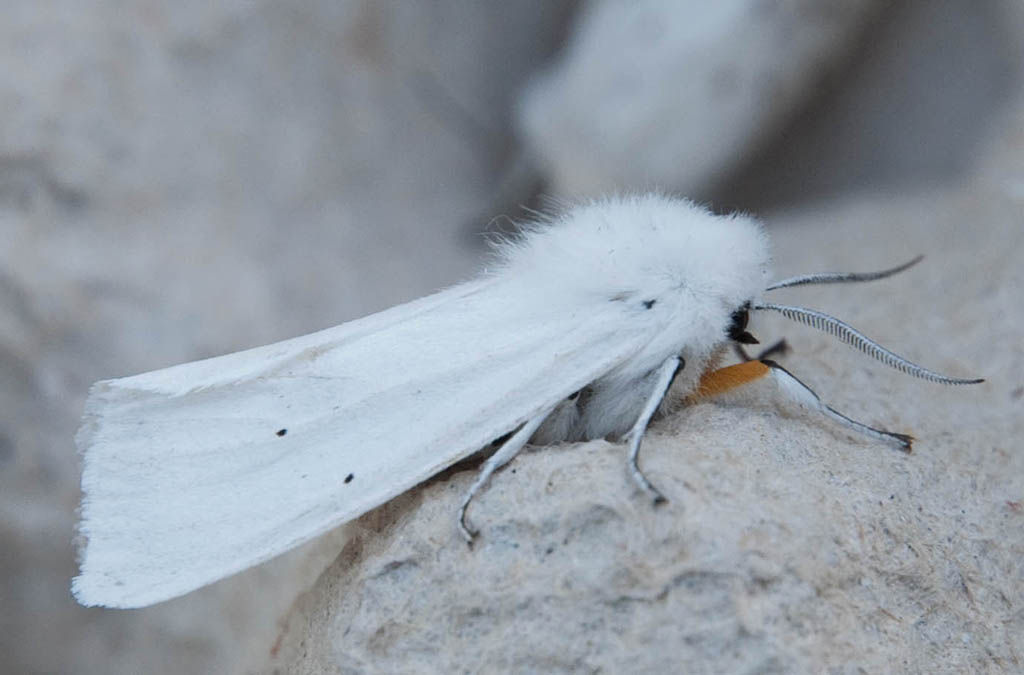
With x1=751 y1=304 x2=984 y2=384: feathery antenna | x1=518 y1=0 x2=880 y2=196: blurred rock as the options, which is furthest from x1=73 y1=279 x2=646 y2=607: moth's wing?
x1=518 y1=0 x2=880 y2=196: blurred rock

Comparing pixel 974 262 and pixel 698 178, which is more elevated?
pixel 698 178

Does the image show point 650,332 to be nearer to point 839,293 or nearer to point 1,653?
point 839,293

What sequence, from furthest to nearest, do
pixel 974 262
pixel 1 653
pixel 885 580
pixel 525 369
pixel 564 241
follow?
1. pixel 974 262
2. pixel 1 653
3. pixel 564 241
4. pixel 525 369
5. pixel 885 580

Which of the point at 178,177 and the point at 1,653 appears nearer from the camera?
the point at 1,653

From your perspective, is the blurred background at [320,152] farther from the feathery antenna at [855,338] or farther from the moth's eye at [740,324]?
the feathery antenna at [855,338]

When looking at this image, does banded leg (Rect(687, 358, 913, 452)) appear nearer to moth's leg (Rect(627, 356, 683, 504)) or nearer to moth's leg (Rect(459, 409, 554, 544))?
moth's leg (Rect(627, 356, 683, 504))

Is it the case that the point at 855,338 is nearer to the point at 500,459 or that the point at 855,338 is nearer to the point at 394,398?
the point at 500,459

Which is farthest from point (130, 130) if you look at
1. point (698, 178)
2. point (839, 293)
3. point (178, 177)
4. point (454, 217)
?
point (839, 293)

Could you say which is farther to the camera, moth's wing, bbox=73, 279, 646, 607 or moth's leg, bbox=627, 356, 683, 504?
moth's wing, bbox=73, 279, 646, 607
